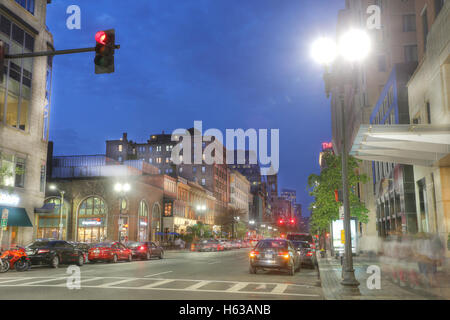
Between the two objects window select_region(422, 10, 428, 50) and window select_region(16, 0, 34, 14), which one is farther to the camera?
window select_region(16, 0, 34, 14)

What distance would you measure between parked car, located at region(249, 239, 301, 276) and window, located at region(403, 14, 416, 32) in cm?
3366

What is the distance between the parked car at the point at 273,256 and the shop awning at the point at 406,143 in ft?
18.3

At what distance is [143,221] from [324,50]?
53.4 metres

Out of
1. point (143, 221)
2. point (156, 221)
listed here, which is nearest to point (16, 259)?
point (143, 221)

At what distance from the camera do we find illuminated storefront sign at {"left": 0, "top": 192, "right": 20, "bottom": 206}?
110ft

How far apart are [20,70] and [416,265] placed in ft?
111

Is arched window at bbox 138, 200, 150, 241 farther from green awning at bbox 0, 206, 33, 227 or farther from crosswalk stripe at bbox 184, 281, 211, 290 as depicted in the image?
crosswalk stripe at bbox 184, 281, 211, 290

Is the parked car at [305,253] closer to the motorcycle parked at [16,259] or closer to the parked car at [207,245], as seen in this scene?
the motorcycle parked at [16,259]

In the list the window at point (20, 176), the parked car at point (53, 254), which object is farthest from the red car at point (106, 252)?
the window at point (20, 176)

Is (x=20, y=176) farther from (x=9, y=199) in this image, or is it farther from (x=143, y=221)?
(x=143, y=221)

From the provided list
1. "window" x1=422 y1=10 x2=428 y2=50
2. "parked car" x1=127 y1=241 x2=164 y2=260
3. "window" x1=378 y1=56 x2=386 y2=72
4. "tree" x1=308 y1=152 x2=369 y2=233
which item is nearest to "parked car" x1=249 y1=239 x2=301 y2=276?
"tree" x1=308 y1=152 x2=369 y2=233

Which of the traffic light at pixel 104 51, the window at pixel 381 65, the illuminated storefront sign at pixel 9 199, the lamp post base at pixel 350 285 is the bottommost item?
the lamp post base at pixel 350 285

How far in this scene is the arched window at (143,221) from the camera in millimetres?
62963
